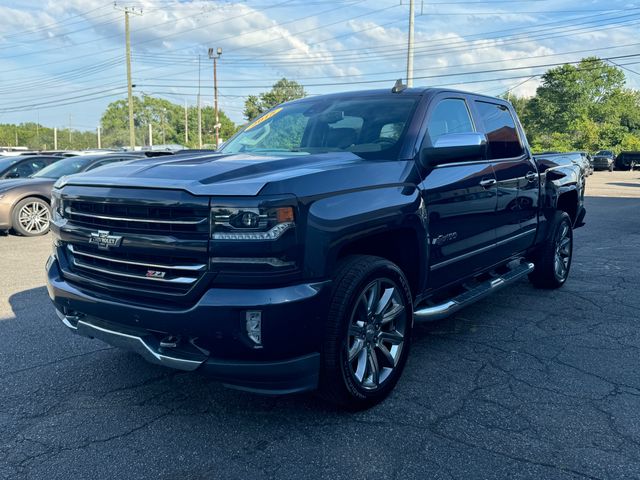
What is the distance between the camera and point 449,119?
4148 mm

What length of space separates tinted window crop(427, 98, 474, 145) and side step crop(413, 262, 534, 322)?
1141 mm

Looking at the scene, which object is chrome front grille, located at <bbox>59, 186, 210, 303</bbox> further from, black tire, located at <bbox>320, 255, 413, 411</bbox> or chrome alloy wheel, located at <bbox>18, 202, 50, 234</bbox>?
chrome alloy wheel, located at <bbox>18, 202, 50, 234</bbox>

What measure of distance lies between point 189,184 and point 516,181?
3.20 metres

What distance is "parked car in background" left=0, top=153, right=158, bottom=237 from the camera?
31.1 feet

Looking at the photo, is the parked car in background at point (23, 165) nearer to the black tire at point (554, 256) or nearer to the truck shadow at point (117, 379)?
the truck shadow at point (117, 379)

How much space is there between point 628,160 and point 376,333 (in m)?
46.7

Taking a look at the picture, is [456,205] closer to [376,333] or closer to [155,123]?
[376,333]

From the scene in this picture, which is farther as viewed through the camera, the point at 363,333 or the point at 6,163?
the point at 6,163

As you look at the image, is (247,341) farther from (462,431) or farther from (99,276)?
(462,431)

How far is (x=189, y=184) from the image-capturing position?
2.64 meters

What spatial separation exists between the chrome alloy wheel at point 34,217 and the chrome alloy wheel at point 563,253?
8664mm

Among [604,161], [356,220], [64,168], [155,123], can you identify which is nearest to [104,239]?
[356,220]

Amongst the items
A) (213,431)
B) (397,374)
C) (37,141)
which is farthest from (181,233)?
Answer: (37,141)

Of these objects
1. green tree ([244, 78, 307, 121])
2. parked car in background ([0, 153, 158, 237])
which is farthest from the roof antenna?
green tree ([244, 78, 307, 121])
